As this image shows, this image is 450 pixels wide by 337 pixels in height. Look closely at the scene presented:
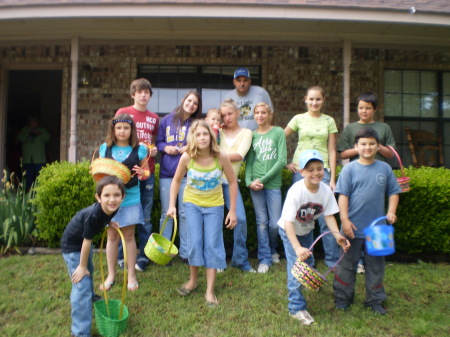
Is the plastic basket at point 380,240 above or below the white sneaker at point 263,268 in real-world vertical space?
above

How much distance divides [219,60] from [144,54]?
1.40 meters

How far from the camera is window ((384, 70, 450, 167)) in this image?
7.32 m

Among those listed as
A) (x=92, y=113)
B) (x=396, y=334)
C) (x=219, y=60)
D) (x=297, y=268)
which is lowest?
(x=396, y=334)

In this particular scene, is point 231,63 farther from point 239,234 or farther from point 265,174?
point 239,234

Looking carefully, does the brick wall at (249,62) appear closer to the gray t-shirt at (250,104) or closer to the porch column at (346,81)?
the porch column at (346,81)

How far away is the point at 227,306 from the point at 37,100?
34.7 feet

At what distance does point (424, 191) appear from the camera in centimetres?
430

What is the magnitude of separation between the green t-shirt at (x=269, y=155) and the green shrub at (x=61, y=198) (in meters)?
1.90

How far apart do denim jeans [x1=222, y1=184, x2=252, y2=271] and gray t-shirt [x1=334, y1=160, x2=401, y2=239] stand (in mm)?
1067

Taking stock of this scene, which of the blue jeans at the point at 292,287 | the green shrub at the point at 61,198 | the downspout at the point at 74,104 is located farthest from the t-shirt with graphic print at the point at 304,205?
the downspout at the point at 74,104

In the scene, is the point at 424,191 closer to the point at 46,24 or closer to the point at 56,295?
the point at 56,295

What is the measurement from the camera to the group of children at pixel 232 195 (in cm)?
277

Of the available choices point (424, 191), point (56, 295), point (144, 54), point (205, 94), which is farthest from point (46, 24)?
point (424, 191)

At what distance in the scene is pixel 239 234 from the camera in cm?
386
